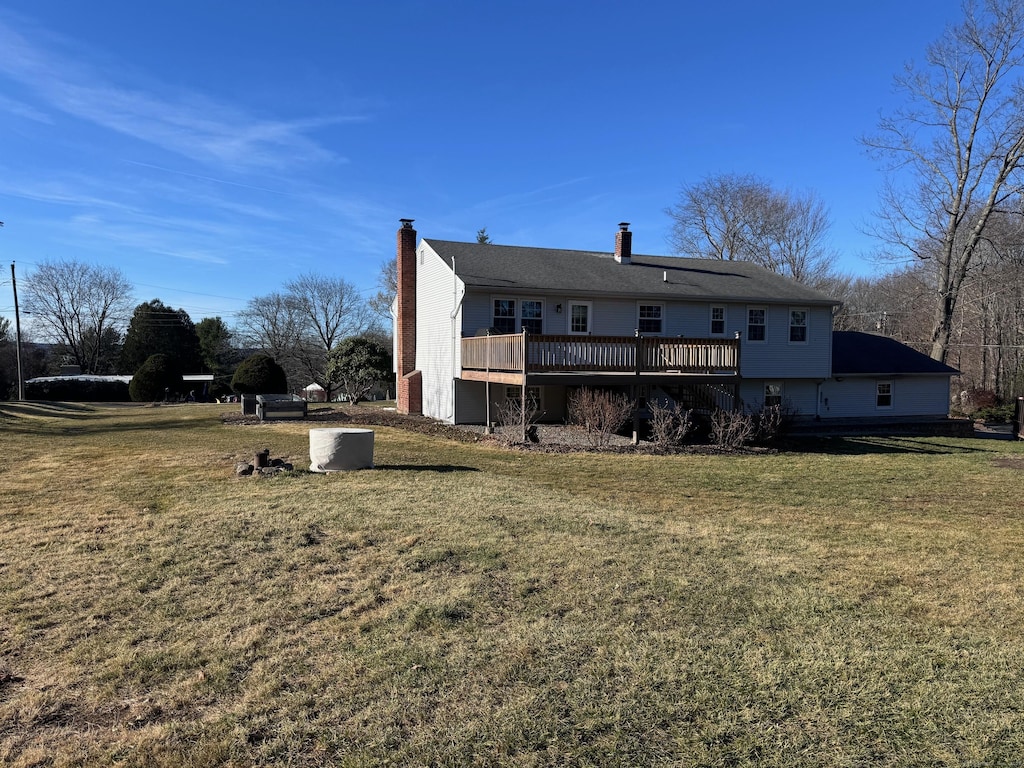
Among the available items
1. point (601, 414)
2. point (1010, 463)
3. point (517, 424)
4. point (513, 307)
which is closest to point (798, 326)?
point (1010, 463)

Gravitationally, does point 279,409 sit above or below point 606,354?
below

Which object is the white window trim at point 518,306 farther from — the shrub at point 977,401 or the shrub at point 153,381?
the shrub at point 153,381

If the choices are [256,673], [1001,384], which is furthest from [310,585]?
[1001,384]

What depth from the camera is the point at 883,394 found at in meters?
24.1

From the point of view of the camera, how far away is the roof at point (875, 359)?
23500 millimetres

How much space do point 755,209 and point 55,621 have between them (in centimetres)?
4201

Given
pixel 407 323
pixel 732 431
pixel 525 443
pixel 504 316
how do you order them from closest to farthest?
pixel 525 443 → pixel 732 431 → pixel 504 316 → pixel 407 323

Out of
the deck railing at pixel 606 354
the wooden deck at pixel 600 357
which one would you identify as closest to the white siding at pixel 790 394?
the wooden deck at pixel 600 357

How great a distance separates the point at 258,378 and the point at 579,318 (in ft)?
59.4

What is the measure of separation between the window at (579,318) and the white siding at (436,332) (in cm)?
367

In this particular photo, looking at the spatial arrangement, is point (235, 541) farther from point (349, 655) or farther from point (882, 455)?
point (882, 455)

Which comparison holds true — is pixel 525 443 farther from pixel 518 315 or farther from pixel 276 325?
pixel 276 325

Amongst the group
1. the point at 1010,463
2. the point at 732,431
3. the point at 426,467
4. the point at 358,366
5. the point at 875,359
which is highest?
the point at 875,359

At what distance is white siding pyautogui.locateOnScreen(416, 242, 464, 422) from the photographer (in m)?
19.7
